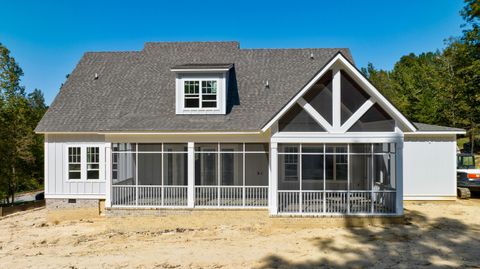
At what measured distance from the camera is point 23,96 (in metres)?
25.1

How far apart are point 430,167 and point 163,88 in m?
15.7

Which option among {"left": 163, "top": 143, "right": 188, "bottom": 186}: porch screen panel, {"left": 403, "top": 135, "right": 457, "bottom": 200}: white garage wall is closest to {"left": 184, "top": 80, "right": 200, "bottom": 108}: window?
{"left": 163, "top": 143, "right": 188, "bottom": 186}: porch screen panel

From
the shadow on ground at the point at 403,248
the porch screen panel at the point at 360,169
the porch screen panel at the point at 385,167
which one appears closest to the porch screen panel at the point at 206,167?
the porch screen panel at the point at 360,169

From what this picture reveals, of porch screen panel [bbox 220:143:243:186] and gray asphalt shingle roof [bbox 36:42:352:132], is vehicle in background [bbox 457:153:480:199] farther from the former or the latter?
porch screen panel [bbox 220:143:243:186]

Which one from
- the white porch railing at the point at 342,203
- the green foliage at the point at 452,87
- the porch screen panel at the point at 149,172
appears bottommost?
the white porch railing at the point at 342,203

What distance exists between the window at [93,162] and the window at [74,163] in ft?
1.52

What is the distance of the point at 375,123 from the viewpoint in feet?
47.2

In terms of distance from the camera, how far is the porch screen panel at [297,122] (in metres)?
14.4

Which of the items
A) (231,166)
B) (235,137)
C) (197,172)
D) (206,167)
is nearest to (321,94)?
(235,137)

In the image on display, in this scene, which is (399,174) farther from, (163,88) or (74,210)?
(74,210)

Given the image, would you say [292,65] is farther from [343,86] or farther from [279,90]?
[343,86]

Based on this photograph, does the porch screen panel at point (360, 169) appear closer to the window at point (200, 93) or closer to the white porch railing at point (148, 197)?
the window at point (200, 93)

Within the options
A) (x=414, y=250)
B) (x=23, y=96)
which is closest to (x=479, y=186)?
(x=414, y=250)

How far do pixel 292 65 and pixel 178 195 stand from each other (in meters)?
10.8
